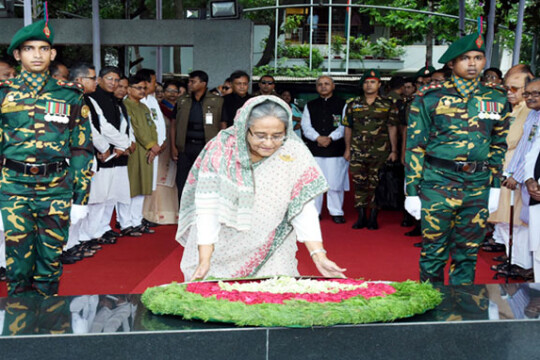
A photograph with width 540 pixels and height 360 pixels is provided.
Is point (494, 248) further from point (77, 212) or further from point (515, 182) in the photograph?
point (77, 212)

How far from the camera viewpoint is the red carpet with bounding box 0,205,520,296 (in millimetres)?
4906

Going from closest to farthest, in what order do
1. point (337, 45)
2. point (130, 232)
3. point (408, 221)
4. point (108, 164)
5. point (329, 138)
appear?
1. point (108, 164)
2. point (130, 232)
3. point (408, 221)
4. point (329, 138)
5. point (337, 45)

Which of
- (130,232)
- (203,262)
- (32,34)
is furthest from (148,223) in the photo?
(203,262)

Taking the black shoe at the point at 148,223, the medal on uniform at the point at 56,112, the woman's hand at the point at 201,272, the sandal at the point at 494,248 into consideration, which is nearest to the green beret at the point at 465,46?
the woman's hand at the point at 201,272

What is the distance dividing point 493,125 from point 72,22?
278 inches

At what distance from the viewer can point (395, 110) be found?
7.03 m

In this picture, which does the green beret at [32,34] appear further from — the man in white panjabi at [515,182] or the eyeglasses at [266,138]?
the man in white panjabi at [515,182]

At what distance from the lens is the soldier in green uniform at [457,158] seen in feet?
12.5

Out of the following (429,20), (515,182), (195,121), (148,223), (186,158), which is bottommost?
(148,223)

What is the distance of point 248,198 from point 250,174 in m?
0.10

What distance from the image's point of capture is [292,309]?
6.63ft

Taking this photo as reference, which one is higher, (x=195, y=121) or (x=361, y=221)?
(x=195, y=121)

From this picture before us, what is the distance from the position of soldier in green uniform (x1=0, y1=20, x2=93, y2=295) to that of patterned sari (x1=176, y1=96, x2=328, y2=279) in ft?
2.81

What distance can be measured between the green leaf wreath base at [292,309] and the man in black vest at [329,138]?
212 inches
